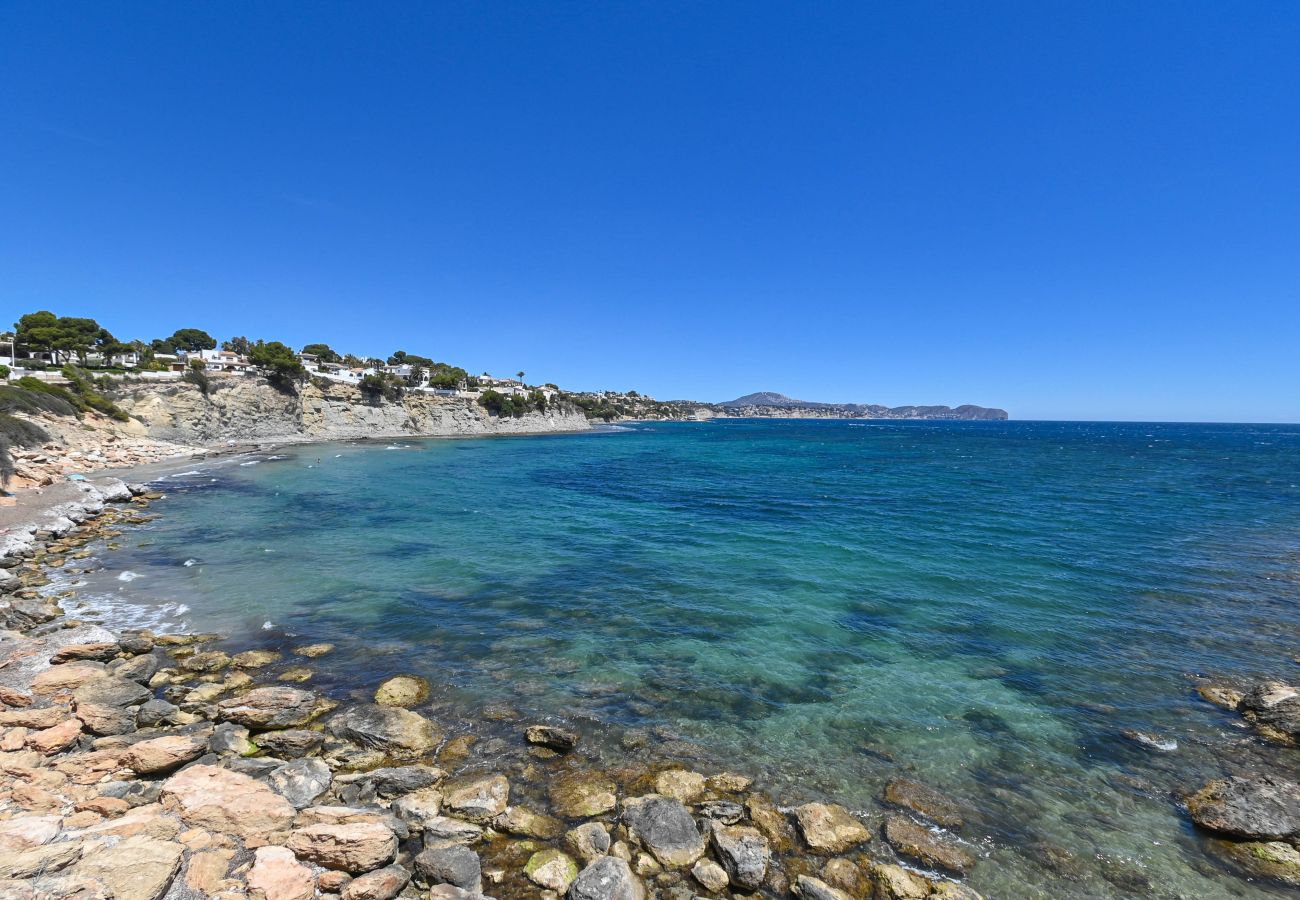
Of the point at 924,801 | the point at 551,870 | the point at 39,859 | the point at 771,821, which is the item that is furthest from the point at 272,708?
the point at 924,801

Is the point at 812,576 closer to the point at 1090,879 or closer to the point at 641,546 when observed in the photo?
the point at 641,546

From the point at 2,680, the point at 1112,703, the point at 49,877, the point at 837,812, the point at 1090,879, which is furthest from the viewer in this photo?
the point at 1112,703

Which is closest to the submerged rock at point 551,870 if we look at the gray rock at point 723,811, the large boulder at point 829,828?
the gray rock at point 723,811

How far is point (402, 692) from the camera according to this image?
10.6 meters

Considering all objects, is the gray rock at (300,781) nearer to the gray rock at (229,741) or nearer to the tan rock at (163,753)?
the gray rock at (229,741)

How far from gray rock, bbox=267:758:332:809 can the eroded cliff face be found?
247ft

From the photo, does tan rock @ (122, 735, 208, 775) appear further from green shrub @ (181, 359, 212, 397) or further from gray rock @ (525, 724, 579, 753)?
A: green shrub @ (181, 359, 212, 397)

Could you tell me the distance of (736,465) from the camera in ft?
195

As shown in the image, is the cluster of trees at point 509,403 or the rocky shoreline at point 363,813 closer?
the rocky shoreline at point 363,813

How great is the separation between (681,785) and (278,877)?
5235 mm

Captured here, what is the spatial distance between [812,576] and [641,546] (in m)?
7.77

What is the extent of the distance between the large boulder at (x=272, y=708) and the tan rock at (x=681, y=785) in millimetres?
6769

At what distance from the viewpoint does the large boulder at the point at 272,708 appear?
925cm

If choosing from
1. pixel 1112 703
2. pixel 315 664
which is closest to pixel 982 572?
pixel 1112 703
